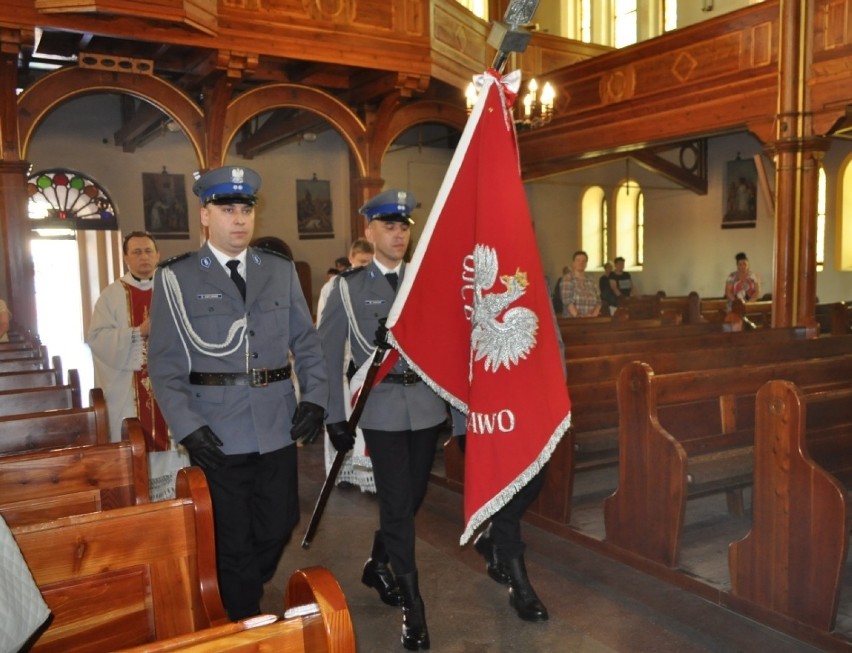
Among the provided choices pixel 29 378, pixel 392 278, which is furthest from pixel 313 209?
pixel 392 278

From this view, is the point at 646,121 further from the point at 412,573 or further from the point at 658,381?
the point at 412,573

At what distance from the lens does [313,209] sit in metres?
14.5

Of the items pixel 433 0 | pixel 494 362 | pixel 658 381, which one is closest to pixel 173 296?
pixel 494 362

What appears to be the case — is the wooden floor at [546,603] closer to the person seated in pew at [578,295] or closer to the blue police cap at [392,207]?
the blue police cap at [392,207]

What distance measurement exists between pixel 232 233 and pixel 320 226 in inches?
477

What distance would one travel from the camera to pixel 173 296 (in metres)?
2.58

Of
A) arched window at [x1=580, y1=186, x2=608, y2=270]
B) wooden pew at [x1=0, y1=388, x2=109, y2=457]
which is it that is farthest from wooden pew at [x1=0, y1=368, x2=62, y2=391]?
arched window at [x1=580, y1=186, x2=608, y2=270]

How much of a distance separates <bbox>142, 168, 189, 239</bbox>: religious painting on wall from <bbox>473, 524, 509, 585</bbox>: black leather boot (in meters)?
11.2

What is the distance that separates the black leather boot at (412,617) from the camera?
2781 mm

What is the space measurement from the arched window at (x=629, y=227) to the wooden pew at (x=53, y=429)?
601 inches

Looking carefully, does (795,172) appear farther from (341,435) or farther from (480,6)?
(341,435)

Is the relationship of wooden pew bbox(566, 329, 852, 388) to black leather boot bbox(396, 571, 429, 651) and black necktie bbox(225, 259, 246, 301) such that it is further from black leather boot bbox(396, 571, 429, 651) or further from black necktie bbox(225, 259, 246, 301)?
black necktie bbox(225, 259, 246, 301)

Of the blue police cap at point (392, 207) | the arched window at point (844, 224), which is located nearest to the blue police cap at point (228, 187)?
the blue police cap at point (392, 207)

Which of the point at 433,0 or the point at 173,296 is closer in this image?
the point at 173,296
